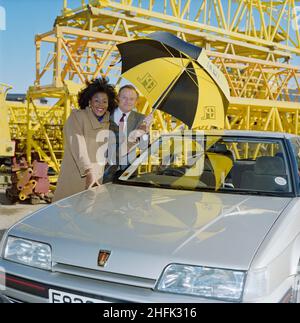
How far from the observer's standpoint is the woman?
3.62 metres

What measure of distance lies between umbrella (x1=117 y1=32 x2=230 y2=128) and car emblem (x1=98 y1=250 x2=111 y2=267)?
1.82 metres

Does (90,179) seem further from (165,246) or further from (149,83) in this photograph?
(165,246)

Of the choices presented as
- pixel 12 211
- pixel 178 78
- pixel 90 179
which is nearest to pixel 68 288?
pixel 90 179

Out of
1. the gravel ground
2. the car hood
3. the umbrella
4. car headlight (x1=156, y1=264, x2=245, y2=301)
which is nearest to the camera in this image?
car headlight (x1=156, y1=264, x2=245, y2=301)

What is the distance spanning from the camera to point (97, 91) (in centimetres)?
373

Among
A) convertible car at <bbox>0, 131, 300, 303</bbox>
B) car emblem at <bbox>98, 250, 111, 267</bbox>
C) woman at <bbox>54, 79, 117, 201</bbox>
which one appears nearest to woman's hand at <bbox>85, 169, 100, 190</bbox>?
woman at <bbox>54, 79, 117, 201</bbox>

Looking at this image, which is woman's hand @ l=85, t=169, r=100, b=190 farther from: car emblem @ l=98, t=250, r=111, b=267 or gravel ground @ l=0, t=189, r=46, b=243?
gravel ground @ l=0, t=189, r=46, b=243

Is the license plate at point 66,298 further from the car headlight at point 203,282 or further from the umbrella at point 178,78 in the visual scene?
the umbrella at point 178,78

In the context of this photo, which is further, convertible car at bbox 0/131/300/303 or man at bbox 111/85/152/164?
man at bbox 111/85/152/164

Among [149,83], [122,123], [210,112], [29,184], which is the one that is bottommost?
[29,184]

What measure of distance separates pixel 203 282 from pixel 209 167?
1.72 meters

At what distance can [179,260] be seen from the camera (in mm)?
1950

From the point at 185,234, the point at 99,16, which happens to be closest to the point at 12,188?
the point at 99,16
